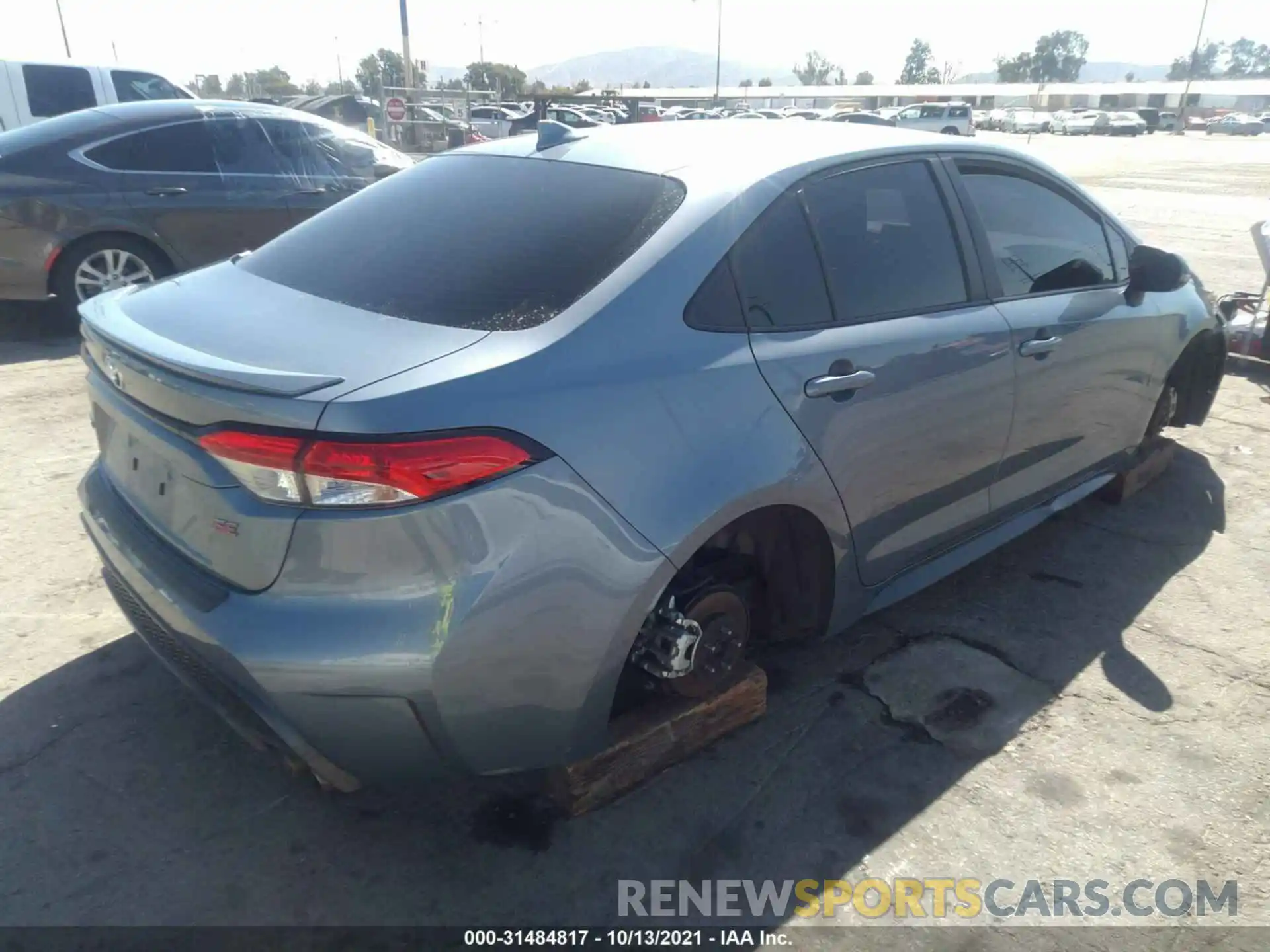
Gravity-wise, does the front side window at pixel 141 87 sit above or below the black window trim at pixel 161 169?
above

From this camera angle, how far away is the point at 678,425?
2.17 metres

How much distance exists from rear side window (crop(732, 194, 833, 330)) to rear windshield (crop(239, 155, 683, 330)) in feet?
0.80

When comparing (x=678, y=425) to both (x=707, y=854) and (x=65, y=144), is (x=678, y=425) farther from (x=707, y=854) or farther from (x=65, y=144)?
(x=65, y=144)

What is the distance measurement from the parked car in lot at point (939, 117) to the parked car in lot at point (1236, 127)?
101ft

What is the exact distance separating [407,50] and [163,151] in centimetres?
2296

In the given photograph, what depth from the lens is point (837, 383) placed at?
8.26 ft

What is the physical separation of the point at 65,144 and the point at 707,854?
645 cm

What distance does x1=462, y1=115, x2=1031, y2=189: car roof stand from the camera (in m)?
2.58

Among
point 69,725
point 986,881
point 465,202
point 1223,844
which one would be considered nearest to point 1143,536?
point 1223,844

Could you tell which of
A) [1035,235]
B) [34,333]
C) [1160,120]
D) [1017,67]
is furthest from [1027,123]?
[1017,67]

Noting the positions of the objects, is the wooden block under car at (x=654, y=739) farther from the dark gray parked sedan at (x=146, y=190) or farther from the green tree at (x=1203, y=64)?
the green tree at (x=1203, y=64)

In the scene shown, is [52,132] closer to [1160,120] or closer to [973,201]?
[973,201]

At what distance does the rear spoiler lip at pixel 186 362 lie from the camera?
74.2 inches

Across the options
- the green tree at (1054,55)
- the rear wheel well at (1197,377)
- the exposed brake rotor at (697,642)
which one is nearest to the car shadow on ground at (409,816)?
the exposed brake rotor at (697,642)
